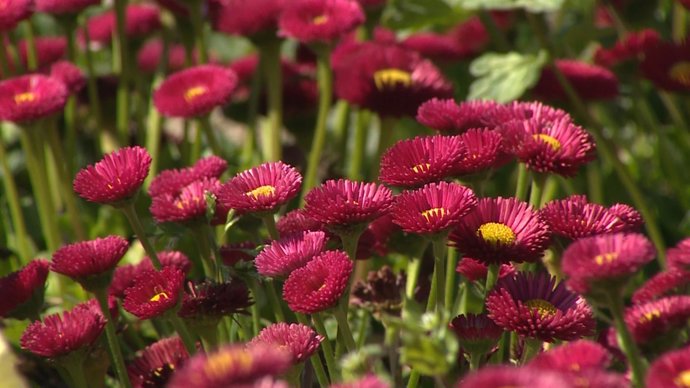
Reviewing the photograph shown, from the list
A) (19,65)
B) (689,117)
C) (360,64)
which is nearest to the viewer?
(360,64)

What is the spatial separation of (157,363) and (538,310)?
1.35 ft

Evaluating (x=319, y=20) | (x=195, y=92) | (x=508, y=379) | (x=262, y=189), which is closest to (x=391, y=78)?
(x=319, y=20)

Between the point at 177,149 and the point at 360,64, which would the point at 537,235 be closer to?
the point at 360,64

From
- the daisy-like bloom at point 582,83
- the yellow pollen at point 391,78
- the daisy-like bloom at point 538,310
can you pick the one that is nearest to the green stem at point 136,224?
the daisy-like bloom at point 538,310

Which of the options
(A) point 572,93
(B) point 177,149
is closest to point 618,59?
(A) point 572,93

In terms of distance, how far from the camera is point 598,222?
95cm

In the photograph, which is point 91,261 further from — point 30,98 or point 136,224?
point 30,98

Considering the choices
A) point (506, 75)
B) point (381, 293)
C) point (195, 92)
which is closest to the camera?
point (381, 293)

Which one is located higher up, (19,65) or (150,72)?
(19,65)

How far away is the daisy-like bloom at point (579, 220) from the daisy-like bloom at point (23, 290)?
498 mm

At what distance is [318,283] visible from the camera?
89cm

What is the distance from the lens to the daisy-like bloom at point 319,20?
151 centimetres

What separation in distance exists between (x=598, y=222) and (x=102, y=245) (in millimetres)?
455

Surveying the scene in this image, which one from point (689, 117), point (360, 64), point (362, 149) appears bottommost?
point (689, 117)
